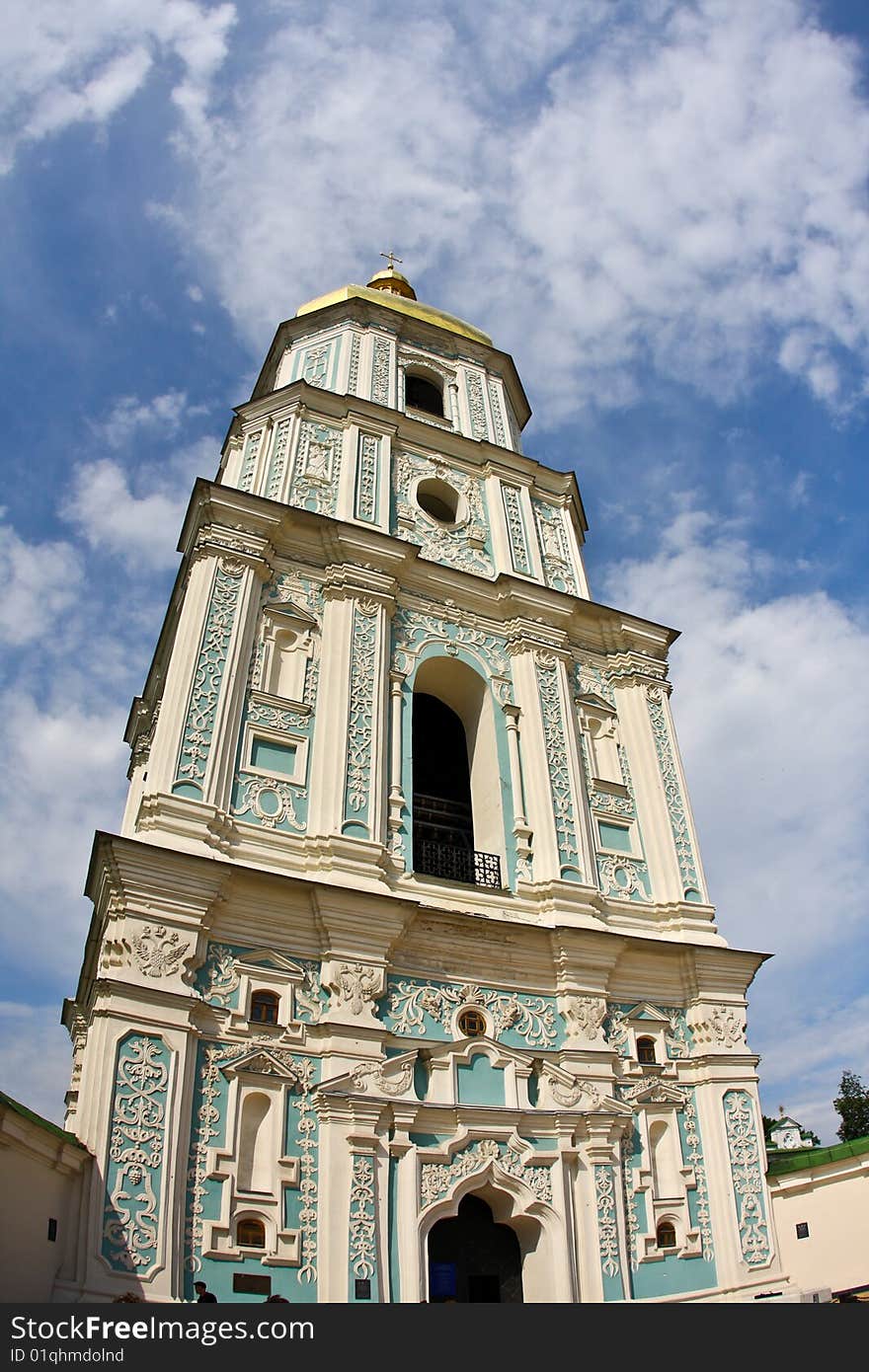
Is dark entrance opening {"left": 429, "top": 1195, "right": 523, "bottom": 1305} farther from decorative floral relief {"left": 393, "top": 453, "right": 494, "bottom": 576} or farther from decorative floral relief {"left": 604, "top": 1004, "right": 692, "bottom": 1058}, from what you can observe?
decorative floral relief {"left": 393, "top": 453, "right": 494, "bottom": 576}

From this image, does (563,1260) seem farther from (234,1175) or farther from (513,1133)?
(234,1175)

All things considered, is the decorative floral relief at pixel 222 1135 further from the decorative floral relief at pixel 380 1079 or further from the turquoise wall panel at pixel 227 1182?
the decorative floral relief at pixel 380 1079

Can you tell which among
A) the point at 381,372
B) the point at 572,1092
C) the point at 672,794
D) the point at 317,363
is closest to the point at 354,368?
the point at 381,372

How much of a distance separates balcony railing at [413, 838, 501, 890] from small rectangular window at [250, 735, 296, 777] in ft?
7.43

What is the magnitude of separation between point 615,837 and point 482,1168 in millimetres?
5841

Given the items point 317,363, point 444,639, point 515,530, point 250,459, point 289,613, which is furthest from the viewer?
point 317,363

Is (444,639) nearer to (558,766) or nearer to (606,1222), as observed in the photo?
(558,766)

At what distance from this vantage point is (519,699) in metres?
16.3

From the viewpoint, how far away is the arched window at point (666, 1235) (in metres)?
12.4

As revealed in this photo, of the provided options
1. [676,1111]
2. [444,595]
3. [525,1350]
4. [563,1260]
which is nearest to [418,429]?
[444,595]

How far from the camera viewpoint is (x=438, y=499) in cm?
1950

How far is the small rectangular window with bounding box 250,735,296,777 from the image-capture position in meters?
13.7

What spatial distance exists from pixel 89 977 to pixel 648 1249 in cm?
848

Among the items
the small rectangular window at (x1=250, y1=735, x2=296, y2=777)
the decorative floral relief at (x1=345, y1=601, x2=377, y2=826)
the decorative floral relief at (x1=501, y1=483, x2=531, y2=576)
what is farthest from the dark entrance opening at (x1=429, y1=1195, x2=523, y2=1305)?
the decorative floral relief at (x1=501, y1=483, x2=531, y2=576)
